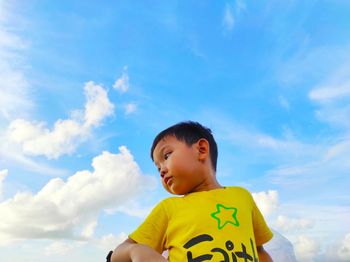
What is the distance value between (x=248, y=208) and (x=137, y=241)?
76cm

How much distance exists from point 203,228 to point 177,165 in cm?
45

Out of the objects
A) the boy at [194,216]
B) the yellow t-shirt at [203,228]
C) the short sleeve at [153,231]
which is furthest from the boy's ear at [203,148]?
the short sleeve at [153,231]

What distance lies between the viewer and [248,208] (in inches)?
105

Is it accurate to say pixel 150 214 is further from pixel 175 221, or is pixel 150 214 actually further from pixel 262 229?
pixel 262 229

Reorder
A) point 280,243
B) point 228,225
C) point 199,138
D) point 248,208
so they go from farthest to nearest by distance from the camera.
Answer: point 280,243, point 199,138, point 248,208, point 228,225

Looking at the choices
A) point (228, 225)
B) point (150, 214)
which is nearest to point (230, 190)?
point (228, 225)

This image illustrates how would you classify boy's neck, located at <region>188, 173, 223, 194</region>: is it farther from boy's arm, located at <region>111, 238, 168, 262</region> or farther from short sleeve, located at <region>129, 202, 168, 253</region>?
boy's arm, located at <region>111, 238, 168, 262</region>

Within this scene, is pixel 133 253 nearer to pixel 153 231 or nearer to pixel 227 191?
pixel 153 231

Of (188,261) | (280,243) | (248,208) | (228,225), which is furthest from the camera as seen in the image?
(280,243)

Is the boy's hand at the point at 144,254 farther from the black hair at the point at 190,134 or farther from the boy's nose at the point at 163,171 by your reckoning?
the black hair at the point at 190,134

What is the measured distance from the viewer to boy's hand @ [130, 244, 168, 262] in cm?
217

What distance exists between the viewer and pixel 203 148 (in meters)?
2.80

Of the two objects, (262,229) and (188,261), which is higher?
(262,229)

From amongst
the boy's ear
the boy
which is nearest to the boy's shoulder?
the boy
